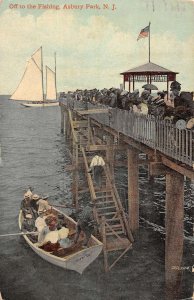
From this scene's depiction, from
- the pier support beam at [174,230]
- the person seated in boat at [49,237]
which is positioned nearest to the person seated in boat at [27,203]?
the person seated in boat at [49,237]

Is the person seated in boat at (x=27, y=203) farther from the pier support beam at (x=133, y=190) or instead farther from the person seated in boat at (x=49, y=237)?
the pier support beam at (x=133, y=190)

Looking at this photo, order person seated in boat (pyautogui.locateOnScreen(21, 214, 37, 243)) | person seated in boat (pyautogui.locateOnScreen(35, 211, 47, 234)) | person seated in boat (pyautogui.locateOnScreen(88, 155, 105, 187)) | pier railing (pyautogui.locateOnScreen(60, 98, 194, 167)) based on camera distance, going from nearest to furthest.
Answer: pier railing (pyautogui.locateOnScreen(60, 98, 194, 167)), person seated in boat (pyautogui.locateOnScreen(35, 211, 47, 234)), person seated in boat (pyautogui.locateOnScreen(21, 214, 37, 243)), person seated in boat (pyautogui.locateOnScreen(88, 155, 105, 187))

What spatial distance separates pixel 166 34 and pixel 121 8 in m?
1.08

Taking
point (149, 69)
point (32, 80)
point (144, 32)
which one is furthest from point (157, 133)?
point (32, 80)

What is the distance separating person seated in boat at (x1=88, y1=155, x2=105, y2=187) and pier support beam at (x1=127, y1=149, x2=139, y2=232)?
0.75 metres

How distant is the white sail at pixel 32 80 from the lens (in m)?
7.76

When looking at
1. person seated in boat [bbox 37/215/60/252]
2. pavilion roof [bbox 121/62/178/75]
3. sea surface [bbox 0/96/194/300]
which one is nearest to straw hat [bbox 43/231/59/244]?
person seated in boat [bbox 37/215/60/252]

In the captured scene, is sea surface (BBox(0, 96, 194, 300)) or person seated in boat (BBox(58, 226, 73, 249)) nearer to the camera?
sea surface (BBox(0, 96, 194, 300))

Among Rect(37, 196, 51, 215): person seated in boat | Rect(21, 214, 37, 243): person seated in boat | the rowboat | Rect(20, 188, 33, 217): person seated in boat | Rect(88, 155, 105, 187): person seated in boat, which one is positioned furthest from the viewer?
Rect(88, 155, 105, 187): person seated in boat

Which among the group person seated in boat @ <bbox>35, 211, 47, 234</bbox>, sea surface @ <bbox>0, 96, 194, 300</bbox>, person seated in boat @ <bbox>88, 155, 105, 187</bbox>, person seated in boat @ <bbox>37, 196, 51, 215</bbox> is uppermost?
person seated in boat @ <bbox>88, 155, 105, 187</bbox>

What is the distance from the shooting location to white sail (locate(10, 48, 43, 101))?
7.76 meters

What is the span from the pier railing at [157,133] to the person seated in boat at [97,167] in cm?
88

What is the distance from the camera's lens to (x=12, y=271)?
873 cm

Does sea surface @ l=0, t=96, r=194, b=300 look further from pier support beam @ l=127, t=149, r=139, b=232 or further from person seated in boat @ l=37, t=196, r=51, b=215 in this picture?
pier support beam @ l=127, t=149, r=139, b=232
